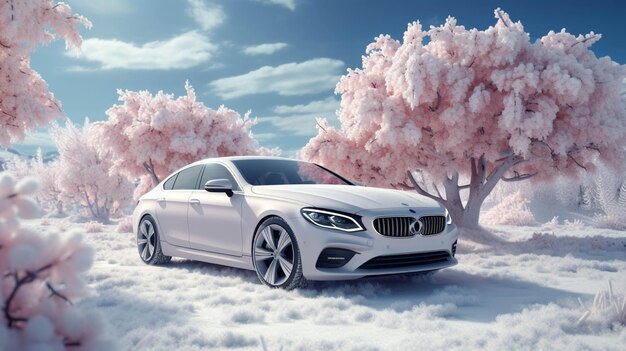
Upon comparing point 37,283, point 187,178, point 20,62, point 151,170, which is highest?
point 20,62

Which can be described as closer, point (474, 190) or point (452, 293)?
point (452, 293)

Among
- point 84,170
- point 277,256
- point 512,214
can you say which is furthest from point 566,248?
point 84,170

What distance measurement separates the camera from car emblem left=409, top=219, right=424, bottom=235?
6250 millimetres

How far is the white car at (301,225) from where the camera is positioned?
5.97 m

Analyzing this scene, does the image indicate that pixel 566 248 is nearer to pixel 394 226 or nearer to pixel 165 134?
pixel 394 226

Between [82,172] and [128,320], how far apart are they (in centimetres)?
3475

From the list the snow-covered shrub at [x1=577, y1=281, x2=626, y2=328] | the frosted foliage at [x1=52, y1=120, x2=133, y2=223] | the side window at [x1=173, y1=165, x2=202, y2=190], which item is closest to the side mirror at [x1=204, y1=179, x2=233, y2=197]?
the side window at [x1=173, y1=165, x2=202, y2=190]

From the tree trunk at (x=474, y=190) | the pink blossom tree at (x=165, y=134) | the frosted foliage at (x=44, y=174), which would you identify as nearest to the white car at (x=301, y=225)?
the tree trunk at (x=474, y=190)

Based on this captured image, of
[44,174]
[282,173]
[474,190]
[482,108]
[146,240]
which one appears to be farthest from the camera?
[44,174]

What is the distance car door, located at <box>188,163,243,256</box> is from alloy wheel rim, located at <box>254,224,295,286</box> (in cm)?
43

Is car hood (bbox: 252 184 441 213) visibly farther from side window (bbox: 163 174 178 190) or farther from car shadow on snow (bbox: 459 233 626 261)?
car shadow on snow (bbox: 459 233 626 261)

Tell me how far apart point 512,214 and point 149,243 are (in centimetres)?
1863

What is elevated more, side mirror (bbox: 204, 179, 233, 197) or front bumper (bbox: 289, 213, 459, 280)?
side mirror (bbox: 204, 179, 233, 197)

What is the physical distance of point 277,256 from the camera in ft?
21.1
